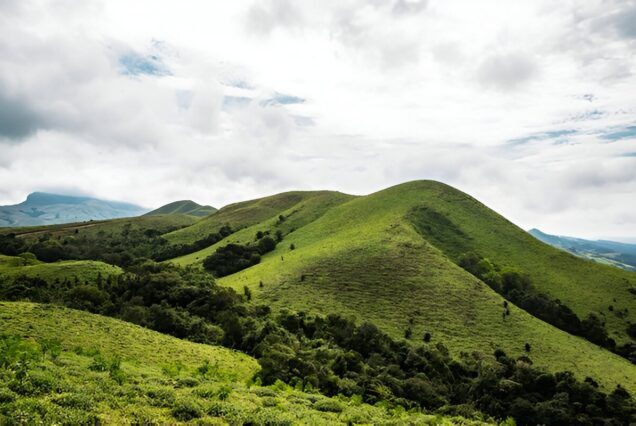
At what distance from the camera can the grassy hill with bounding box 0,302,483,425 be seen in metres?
16.1

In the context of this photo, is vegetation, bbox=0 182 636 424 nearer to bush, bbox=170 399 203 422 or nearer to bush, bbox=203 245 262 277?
bush, bbox=170 399 203 422

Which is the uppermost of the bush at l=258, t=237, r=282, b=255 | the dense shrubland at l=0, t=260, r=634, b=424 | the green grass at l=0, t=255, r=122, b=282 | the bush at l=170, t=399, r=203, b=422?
the bush at l=258, t=237, r=282, b=255

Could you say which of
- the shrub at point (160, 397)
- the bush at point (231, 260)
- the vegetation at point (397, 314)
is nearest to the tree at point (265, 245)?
the vegetation at point (397, 314)

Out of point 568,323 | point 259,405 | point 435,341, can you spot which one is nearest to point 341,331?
point 435,341

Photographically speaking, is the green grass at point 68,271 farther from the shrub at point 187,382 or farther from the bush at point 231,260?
the shrub at point 187,382

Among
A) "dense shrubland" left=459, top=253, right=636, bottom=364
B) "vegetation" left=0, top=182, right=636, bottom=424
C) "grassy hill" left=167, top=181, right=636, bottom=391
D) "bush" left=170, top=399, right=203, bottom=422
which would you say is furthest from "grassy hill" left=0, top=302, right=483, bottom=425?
"dense shrubland" left=459, top=253, right=636, bottom=364

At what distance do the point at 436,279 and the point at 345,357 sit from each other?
46.1 metres

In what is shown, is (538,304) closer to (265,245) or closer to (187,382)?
(265,245)

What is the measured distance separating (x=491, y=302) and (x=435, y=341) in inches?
927

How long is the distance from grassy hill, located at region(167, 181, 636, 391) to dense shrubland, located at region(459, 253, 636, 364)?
199 inches

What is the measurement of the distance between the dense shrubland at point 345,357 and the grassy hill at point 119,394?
1318cm

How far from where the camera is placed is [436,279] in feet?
312

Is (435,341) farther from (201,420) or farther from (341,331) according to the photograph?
(201,420)

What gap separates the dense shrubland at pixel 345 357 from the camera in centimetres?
4783
